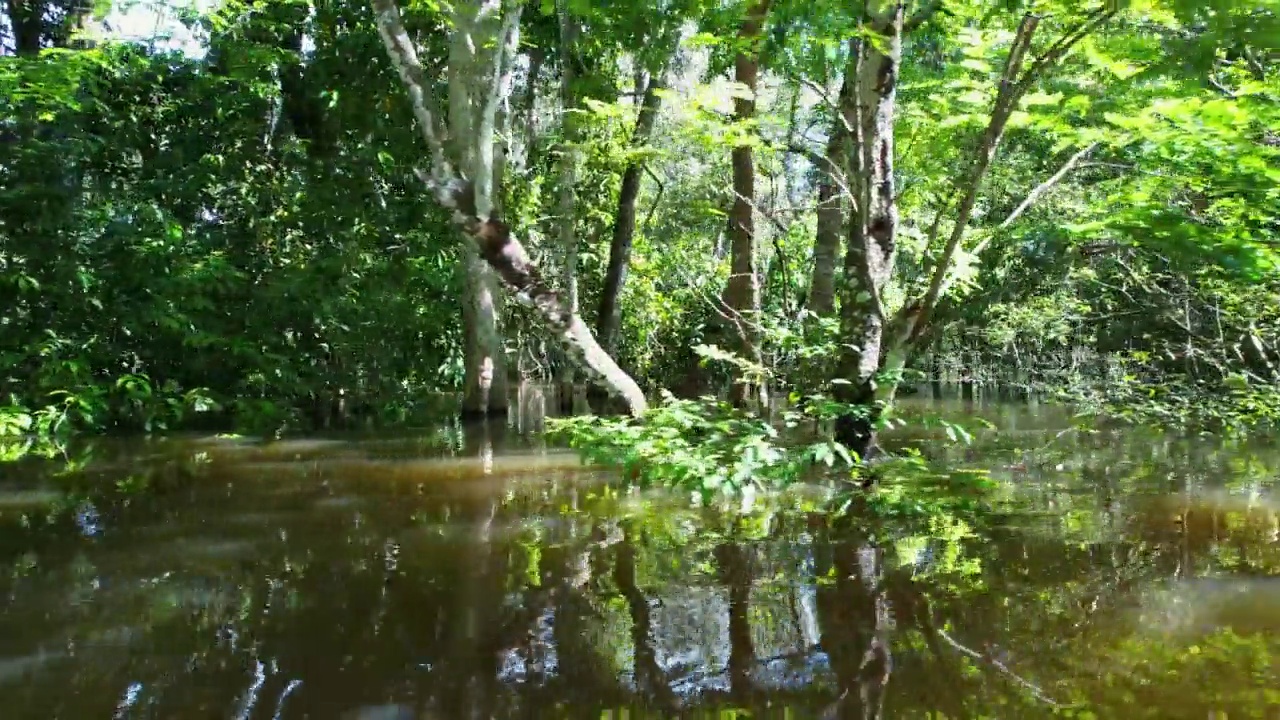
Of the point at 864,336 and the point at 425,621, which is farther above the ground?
the point at 864,336

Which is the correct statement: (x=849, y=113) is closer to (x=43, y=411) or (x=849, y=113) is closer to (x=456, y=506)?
(x=456, y=506)

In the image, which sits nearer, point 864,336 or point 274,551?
point 274,551

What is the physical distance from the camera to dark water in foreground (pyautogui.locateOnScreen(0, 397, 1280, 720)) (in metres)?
3.18

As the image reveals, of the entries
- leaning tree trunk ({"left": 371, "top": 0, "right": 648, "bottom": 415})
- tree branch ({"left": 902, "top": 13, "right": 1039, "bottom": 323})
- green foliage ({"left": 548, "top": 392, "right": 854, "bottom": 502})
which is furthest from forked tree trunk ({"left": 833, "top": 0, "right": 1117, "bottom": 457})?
leaning tree trunk ({"left": 371, "top": 0, "right": 648, "bottom": 415})

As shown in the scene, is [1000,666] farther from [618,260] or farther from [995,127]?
[618,260]

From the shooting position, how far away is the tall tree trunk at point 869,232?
236 inches

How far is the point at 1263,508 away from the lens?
19.9 feet

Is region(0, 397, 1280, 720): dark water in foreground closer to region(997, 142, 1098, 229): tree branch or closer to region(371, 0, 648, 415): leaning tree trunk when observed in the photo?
region(371, 0, 648, 415): leaning tree trunk

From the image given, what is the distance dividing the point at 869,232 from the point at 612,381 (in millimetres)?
2354

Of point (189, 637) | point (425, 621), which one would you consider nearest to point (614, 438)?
point (425, 621)

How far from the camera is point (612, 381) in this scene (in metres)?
7.22

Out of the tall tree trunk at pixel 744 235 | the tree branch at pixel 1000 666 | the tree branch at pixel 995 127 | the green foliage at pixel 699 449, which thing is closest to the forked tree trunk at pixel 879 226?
the tree branch at pixel 995 127

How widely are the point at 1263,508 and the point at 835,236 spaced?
496 centimetres

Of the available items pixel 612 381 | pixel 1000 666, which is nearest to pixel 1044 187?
pixel 612 381
